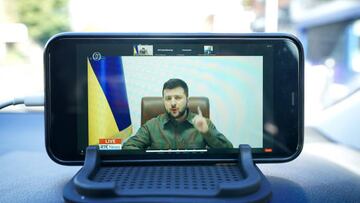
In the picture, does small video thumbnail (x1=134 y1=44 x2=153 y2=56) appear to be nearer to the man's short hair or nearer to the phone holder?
the man's short hair

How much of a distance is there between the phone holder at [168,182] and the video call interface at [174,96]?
39mm

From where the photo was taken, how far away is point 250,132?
2.98 ft

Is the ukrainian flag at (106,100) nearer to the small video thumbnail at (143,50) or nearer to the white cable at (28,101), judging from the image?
the small video thumbnail at (143,50)

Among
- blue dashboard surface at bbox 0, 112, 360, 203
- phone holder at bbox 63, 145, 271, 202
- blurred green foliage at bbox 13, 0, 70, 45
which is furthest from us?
blurred green foliage at bbox 13, 0, 70, 45

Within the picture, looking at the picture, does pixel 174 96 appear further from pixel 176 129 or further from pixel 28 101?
pixel 28 101

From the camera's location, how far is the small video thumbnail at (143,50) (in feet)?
2.89

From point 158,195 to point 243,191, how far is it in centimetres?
14

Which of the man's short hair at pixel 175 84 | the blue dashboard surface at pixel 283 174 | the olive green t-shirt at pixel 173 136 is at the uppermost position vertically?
the man's short hair at pixel 175 84

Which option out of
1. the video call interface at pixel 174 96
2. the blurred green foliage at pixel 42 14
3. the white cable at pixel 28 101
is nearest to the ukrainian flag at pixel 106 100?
the video call interface at pixel 174 96

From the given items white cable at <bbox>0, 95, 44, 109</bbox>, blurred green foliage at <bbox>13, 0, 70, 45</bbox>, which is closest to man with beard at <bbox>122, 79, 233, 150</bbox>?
white cable at <bbox>0, 95, 44, 109</bbox>

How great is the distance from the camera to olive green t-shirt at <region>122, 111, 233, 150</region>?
2.93 ft

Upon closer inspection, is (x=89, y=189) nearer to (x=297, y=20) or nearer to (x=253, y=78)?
(x=253, y=78)

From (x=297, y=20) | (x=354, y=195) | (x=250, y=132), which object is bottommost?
(x=354, y=195)

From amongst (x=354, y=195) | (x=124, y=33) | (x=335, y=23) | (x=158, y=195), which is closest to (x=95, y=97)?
(x=124, y=33)
